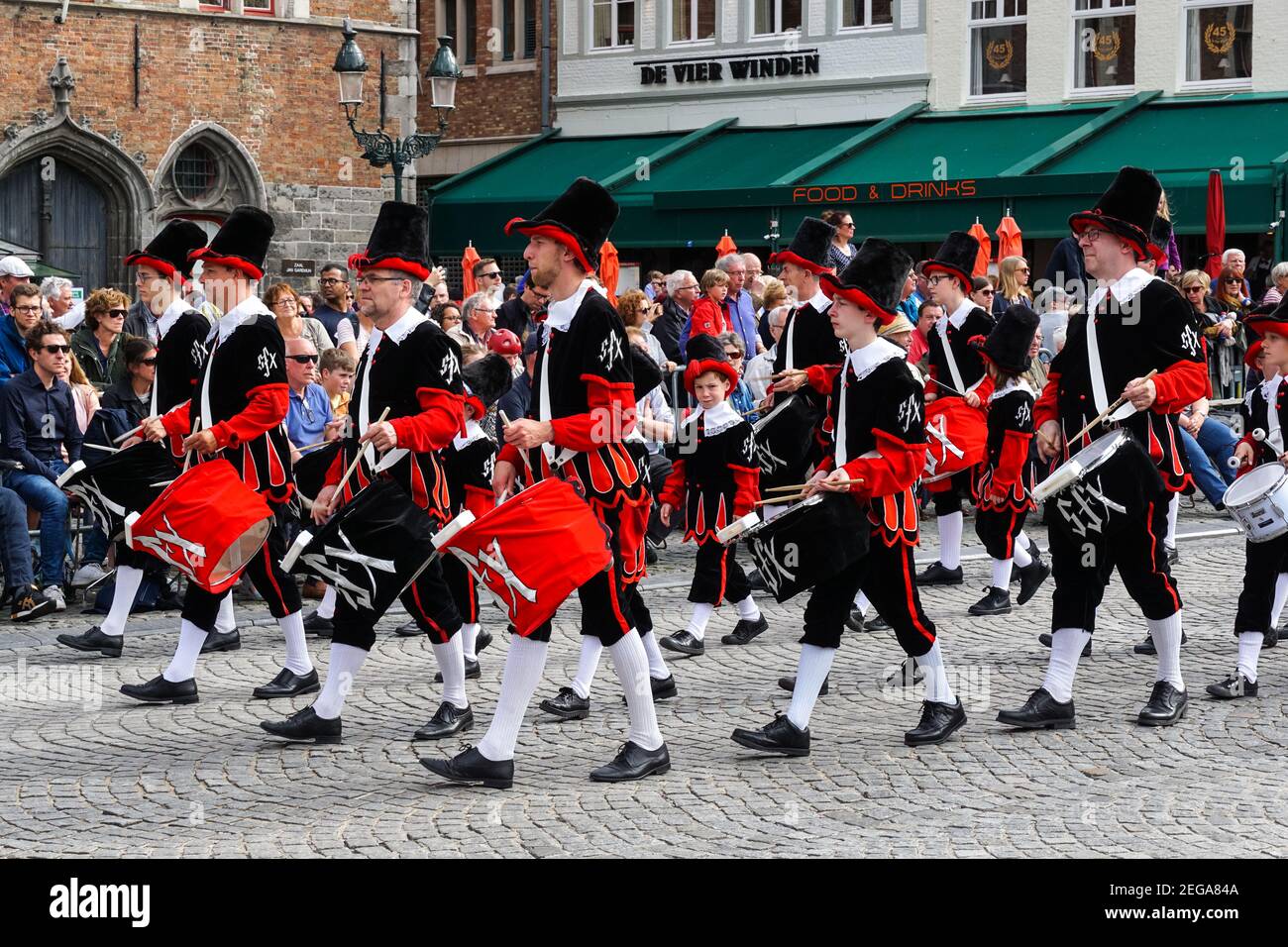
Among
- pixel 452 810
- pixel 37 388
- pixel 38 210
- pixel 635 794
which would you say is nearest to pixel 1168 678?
pixel 635 794

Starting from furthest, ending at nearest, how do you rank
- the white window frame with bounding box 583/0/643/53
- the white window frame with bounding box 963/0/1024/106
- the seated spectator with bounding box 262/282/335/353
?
the white window frame with bounding box 583/0/643/53 → the white window frame with bounding box 963/0/1024/106 → the seated spectator with bounding box 262/282/335/353

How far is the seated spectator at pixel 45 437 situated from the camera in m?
11.8

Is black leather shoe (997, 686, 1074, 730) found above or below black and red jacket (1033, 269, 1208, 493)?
below

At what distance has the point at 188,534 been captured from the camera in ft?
28.9

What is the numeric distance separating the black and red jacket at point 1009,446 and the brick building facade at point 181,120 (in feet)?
60.3

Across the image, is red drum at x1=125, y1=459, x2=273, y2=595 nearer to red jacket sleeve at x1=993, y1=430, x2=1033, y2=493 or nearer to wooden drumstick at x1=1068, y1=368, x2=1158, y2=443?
wooden drumstick at x1=1068, y1=368, x2=1158, y2=443

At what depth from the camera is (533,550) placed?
719cm

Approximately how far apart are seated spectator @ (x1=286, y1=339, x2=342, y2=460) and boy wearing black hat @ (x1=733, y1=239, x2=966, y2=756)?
5.13 m

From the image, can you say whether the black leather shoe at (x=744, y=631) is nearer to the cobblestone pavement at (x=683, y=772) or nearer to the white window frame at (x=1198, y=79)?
the cobblestone pavement at (x=683, y=772)

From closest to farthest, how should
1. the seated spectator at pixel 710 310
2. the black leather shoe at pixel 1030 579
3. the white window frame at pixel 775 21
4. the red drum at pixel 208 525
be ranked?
the red drum at pixel 208 525 < the black leather shoe at pixel 1030 579 < the seated spectator at pixel 710 310 < the white window frame at pixel 775 21

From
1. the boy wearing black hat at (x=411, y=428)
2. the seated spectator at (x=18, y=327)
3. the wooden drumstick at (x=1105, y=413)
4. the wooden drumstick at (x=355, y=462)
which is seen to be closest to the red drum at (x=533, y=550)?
the boy wearing black hat at (x=411, y=428)

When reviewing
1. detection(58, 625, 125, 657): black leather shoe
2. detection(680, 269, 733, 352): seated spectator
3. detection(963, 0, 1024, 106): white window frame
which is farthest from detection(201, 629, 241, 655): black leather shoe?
detection(963, 0, 1024, 106): white window frame

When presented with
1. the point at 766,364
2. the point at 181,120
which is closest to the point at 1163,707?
the point at 766,364

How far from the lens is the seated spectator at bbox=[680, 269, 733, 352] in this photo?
51.7ft
